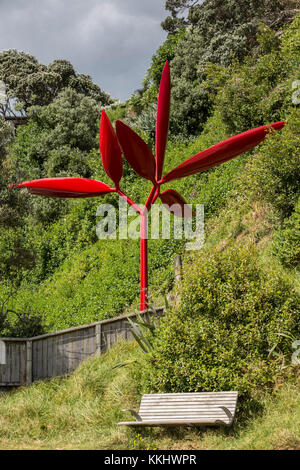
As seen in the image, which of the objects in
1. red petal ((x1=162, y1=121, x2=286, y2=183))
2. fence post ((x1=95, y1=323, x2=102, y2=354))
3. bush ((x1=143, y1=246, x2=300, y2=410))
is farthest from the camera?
fence post ((x1=95, y1=323, x2=102, y2=354))

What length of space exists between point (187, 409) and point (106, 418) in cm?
145

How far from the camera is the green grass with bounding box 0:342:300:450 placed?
572 cm

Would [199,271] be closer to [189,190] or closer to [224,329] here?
[224,329]

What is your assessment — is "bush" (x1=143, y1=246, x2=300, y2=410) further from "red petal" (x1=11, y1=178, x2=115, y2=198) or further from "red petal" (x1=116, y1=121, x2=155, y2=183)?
"red petal" (x1=11, y1=178, x2=115, y2=198)

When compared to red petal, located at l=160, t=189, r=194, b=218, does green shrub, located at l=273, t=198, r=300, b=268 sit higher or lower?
lower

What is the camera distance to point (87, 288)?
1534 centimetres

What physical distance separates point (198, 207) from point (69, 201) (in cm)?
887

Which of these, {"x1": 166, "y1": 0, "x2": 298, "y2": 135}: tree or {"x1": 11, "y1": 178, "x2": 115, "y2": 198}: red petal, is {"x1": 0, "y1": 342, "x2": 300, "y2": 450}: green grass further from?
{"x1": 166, "y1": 0, "x2": 298, "y2": 135}: tree

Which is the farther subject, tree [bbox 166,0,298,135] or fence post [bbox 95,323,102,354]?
tree [bbox 166,0,298,135]

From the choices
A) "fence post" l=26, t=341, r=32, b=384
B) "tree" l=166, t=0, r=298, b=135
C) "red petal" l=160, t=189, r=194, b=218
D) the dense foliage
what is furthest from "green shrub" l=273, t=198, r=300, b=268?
"tree" l=166, t=0, r=298, b=135

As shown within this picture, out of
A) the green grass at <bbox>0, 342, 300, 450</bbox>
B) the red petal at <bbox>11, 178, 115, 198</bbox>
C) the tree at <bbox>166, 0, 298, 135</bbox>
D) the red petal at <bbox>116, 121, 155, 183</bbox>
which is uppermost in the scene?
the tree at <bbox>166, 0, 298, 135</bbox>

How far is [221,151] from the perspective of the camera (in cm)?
918

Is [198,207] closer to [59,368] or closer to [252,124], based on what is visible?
[252,124]

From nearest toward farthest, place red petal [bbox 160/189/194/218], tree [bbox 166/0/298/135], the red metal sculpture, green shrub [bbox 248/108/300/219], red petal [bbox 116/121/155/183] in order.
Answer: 1. red petal [bbox 116/121/155/183]
2. the red metal sculpture
3. green shrub [bbox 248/108/300/219]
4. red petal [bbox 160/189/194/218]
5. tree [bbox 166/0/298/135]
